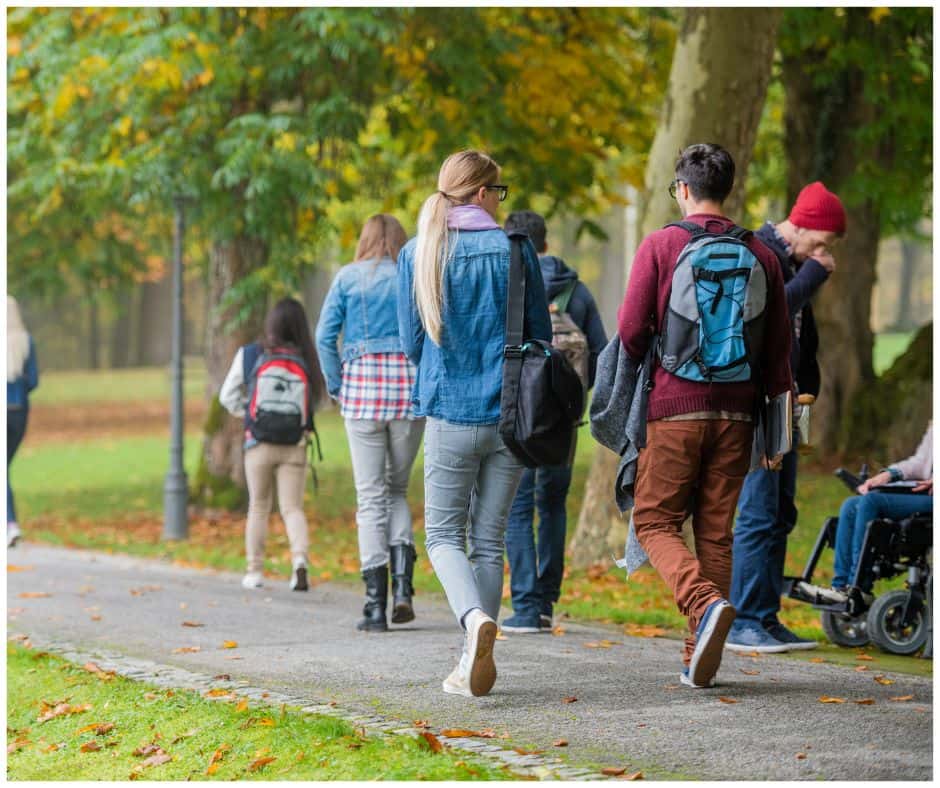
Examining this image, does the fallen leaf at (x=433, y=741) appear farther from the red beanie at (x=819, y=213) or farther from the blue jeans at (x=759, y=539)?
the red beanie at (x=819, y=213)

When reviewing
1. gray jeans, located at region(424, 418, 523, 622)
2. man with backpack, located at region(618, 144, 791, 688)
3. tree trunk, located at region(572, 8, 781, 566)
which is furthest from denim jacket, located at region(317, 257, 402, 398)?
tree trunk, located at region(572, 8, 781, 566)

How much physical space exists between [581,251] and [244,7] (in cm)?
3812

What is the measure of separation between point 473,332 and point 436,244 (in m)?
0.38

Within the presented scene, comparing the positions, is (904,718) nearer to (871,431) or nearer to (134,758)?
(134,758)

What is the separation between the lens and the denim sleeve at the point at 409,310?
20.5 ft

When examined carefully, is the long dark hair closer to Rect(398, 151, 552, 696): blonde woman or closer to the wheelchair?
the wheelchair

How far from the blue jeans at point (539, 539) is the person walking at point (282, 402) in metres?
2.57

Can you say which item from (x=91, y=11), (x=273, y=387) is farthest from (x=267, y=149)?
(x=273, y=387)

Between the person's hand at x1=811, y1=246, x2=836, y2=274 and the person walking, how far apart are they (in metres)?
3.99

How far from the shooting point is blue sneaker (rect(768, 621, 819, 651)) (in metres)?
7.54

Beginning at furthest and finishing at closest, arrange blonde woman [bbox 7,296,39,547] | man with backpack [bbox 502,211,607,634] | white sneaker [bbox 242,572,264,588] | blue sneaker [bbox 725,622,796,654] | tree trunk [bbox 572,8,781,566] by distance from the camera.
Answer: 1. blonde woman [bbox 7,296,39,547]
2. tree trunk [bbox 572,8,781,566]
3. white sneaker [bbox 242,572,264,588]
4. man with backpack [bbox 502,211,607,634]
5. blue sneaker [bbox 725,622,796,654]

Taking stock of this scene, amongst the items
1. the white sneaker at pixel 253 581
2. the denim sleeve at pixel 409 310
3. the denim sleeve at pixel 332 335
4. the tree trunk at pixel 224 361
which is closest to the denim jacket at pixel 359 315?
the denim sleeve at pixel 332 335

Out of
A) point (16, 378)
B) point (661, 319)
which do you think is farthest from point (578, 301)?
point (16, 378)

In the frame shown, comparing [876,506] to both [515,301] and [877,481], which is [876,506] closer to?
[877,481]
